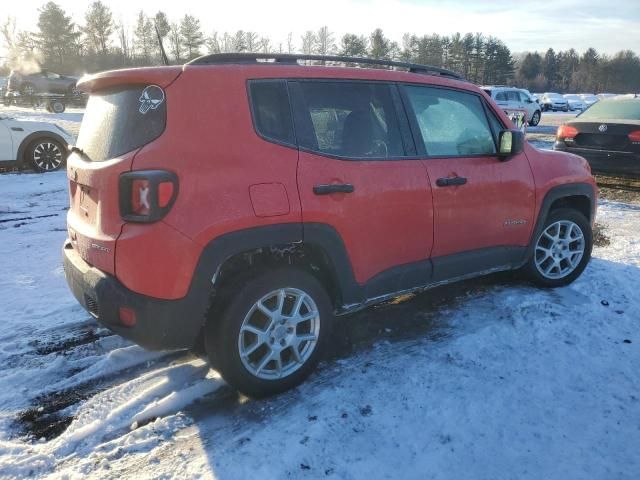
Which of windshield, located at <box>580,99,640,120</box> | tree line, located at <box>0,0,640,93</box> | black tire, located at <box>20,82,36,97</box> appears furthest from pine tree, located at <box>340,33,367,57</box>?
windshield, located at <box>580,99,640,120</box>

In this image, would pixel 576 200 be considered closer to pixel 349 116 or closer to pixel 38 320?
pixel 349 116

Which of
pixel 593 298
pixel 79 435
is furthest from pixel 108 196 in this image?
pixel 593 298

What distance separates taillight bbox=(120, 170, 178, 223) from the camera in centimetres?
242

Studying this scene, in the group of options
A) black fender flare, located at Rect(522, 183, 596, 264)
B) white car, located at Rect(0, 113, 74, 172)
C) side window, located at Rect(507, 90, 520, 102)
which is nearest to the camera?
black fender flare, located at Rect(522, 183, 596, 264)

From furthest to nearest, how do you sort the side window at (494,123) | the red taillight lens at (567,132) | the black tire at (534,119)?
1. the black tire at (534,119)
2. the red taillight lens at (567,132)
3. the side window at (494,123)

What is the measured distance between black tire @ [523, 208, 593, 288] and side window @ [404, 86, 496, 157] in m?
1.02

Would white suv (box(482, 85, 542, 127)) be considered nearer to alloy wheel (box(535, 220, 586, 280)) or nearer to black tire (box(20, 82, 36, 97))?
alloy wheel (box(535, 220, 586, 280))

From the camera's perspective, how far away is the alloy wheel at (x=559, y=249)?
4445mm

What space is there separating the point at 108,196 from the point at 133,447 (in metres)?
1.29

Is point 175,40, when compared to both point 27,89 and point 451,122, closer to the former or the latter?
point 27,89

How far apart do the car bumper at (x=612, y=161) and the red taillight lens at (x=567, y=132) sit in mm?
287

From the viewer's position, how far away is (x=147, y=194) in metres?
2.42

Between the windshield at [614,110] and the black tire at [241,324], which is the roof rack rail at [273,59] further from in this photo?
the windshield at [614,110]

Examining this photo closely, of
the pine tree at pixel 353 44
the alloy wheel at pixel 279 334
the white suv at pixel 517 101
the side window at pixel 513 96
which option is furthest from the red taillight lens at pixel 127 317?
the pine tree at pixel 353 44
